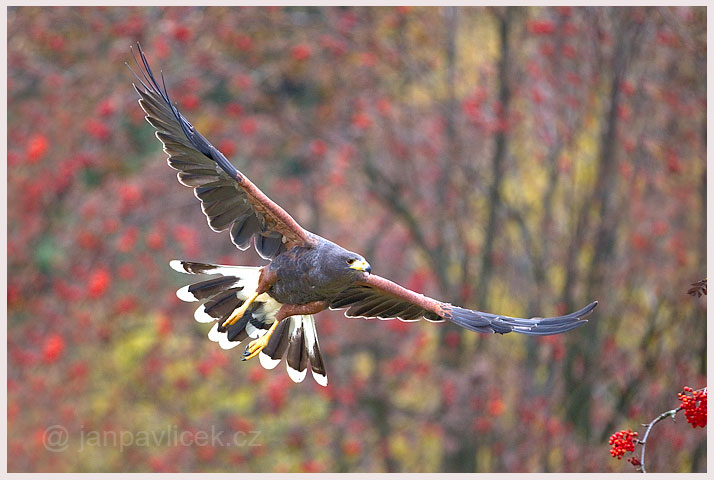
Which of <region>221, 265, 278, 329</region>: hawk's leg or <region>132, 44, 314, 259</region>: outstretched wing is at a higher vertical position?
<region>132, 44, 314, 259</region>: outstretched wing

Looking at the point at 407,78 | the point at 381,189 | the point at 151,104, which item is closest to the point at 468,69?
the point at 407,78

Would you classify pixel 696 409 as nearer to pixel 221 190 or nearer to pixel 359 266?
pixel 359 266

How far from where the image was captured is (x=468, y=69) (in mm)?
10141

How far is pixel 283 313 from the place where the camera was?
5.18 meters

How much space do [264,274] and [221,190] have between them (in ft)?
1.57

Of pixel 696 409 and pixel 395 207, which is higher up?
pixel 395 207

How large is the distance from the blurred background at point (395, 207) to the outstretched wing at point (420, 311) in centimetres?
349

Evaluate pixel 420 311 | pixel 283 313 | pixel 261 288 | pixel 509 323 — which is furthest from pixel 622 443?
pixel 261 288

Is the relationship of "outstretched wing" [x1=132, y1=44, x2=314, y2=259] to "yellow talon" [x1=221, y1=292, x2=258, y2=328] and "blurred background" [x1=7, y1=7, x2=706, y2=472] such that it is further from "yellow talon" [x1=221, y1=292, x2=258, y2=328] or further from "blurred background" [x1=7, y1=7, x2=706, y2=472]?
"blurred background" [x1=7, y1=7, x2=706, y2=472]

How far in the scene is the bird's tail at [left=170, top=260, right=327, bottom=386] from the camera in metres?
5.45

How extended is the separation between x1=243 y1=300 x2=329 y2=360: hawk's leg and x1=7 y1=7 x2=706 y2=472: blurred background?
11.5ft

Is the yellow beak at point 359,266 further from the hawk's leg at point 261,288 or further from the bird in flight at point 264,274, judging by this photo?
the hawk's leg at point 261,288

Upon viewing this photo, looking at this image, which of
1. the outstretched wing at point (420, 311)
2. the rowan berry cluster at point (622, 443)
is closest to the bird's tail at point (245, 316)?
the outstretched wing at point (420, 311)

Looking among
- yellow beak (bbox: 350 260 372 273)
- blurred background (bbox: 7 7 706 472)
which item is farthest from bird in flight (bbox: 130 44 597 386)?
blurred background (bbox: 7 7 706 472)
